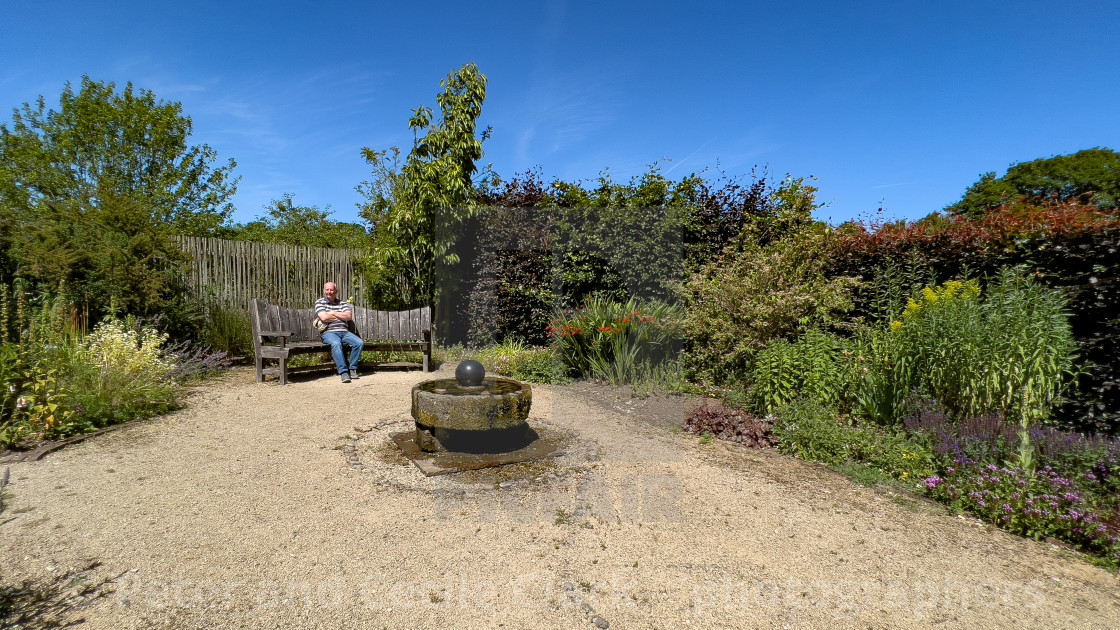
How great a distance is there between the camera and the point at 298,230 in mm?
19562

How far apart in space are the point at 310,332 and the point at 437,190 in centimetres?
359

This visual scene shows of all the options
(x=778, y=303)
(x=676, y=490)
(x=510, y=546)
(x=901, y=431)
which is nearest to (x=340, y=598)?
(x=510, y=546)

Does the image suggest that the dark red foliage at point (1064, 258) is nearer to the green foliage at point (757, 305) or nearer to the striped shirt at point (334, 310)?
the green foliage at point (757, 305)

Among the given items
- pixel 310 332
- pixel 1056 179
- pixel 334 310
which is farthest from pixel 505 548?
pixel 1056 179

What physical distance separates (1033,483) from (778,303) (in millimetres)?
3116

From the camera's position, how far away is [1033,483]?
302 cm

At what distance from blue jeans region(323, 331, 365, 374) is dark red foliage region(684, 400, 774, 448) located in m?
4.92

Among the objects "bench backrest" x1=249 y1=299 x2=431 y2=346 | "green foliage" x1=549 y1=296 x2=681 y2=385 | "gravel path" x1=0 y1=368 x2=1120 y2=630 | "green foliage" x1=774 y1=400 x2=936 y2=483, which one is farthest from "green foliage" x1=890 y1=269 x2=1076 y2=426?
"bench backrest" x1=249 y1=299 x2=431 y2=346

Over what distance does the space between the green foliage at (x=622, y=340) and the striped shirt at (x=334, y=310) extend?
128 inches

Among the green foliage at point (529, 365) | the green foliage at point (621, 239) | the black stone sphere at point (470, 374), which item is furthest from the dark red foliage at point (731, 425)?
the green foliage at point (621, 239)

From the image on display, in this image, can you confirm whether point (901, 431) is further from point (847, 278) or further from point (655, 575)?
point (655, 575)

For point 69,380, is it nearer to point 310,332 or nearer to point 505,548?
point 310,332

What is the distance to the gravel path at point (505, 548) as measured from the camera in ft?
6.93

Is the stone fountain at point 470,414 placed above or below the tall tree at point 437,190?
below
